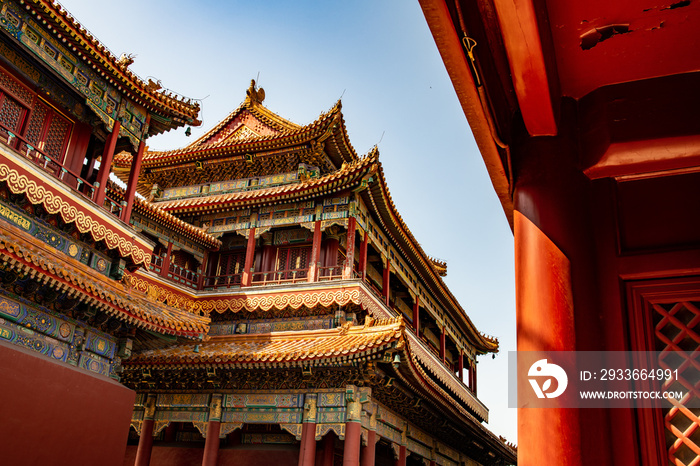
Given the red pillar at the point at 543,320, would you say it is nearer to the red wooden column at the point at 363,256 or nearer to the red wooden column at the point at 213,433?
the red wooden column at the point at 213,433

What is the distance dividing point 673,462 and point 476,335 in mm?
24601

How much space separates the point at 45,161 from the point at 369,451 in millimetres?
8983

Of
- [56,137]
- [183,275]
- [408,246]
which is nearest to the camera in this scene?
[56,137]

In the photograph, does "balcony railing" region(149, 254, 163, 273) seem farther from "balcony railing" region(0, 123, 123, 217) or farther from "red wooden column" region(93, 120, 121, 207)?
"red wooden column" region(93, 120, 121, 207)

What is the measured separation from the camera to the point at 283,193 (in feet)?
50.7

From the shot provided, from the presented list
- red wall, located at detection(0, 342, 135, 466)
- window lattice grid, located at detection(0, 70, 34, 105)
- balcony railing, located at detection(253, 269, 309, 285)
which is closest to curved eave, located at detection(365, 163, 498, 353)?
balcony railing, located at detection(253, 269, 309, 285)

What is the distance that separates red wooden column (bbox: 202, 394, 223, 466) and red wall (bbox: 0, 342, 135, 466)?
3.62 meters

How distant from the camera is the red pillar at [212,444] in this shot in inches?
499

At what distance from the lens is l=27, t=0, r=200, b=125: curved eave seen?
9.77 m

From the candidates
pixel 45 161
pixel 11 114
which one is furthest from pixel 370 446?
pixel 11 114

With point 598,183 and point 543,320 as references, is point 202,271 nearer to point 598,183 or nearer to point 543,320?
point 598,183

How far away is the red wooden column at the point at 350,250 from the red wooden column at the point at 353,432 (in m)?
3.34

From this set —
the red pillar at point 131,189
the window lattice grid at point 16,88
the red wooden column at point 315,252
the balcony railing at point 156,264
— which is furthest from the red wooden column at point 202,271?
the window lattice grid at point 16,88

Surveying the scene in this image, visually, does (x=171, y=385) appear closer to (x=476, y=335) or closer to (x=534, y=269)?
(x=534, y=269)
